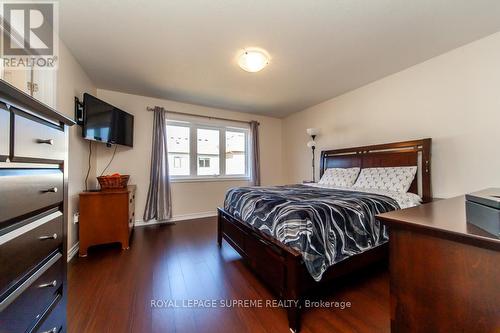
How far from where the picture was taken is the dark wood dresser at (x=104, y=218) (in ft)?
7.66

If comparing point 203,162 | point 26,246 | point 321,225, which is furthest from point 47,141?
point 203,162

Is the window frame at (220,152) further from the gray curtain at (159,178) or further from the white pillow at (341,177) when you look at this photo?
the white pillow at (341,177)

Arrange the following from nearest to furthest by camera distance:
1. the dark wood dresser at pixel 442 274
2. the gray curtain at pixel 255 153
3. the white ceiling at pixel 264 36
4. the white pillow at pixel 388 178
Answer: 1. the dark wood dresser at pixel 442 274
2. the white ceiling at pixel 264 36
3. the white pillow at pixel 388 178
4. the gray curtain at pixel 255 153

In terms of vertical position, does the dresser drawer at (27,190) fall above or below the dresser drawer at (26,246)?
above

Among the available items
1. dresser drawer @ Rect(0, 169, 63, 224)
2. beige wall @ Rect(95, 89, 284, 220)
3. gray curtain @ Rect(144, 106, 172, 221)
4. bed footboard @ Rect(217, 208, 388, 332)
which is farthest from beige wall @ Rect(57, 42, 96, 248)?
bed footboard @ Rect(217, 208, 388, 332)

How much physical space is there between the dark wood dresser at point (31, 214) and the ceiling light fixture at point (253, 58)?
1.89 meters

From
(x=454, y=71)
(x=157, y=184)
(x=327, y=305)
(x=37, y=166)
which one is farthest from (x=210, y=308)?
(x=454, y=71)

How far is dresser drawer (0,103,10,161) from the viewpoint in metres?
0.57

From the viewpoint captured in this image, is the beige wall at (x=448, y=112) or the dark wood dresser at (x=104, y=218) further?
the dark wood dresser at (x=104, y=218)

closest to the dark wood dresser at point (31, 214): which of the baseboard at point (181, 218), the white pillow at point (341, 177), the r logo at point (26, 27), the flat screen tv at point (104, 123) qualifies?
the r logo at point (26, 27)

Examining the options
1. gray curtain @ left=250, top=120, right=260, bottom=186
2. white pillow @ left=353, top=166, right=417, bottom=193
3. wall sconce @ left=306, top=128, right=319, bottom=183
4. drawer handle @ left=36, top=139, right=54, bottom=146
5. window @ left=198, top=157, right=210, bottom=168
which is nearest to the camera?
drawer handle @ left=36, top=139, right=54, bottom=146

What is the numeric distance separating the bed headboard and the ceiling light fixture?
211 centimetres

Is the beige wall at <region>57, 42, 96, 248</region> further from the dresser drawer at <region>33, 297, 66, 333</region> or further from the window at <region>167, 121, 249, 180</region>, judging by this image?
the dresser drawer at <region>33, 297, 66, 333</region>

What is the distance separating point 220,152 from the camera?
14.5ft
